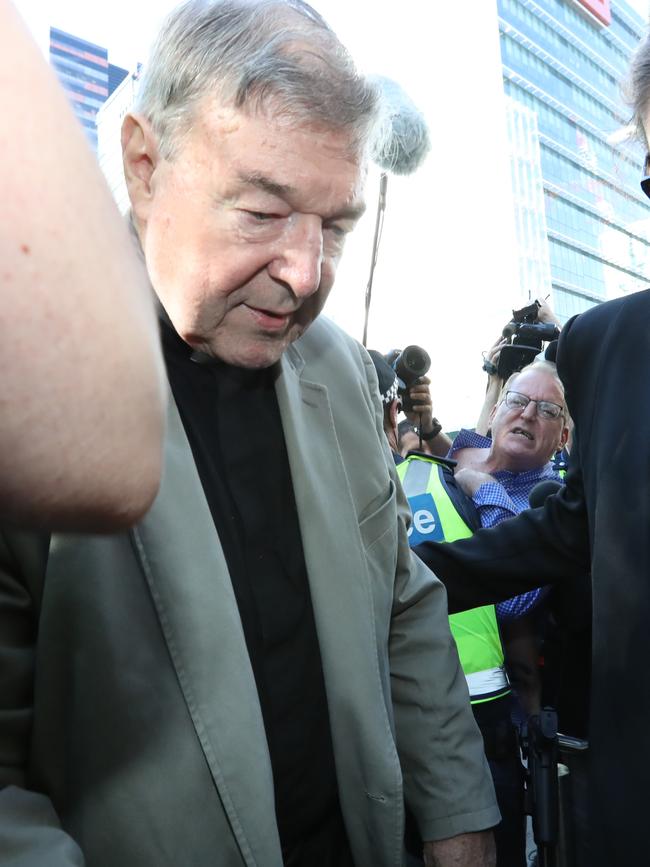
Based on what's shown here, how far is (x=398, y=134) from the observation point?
1679 millimetres

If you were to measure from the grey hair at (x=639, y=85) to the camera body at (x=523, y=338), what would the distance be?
2.55 meters

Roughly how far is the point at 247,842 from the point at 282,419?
2.28 ft

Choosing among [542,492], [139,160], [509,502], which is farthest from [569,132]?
[139,160]

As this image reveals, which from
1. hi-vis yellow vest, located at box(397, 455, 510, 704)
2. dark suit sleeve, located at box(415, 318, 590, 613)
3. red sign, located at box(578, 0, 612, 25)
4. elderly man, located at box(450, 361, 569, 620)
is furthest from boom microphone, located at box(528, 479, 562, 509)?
red sign, located at box(578, 0, 612, 25)

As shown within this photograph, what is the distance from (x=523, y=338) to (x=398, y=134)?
2.75 meters

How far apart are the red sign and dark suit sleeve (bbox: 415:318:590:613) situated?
83.6 meters

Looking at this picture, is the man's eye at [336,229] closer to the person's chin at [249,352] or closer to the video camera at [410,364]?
the person's chin at [249,352]

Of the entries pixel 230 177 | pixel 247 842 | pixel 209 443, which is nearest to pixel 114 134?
pixel 230 177

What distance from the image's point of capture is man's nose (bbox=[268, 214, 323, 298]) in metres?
1.08

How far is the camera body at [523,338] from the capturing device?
4.14 metres

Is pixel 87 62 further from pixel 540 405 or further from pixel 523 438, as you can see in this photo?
pixel 523 438

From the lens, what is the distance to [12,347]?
0.30 metres

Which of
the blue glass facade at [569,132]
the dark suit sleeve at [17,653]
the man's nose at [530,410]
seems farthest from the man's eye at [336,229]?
the blue glass facade at [569,132]

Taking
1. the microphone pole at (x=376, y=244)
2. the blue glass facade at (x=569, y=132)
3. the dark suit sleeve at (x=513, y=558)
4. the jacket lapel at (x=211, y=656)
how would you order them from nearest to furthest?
the jacket lapel at (x=211, y=656), the dark suit sleeve at (x=513, y=558), the microphone pole at (x=376, y=244), the blue glass facade at (x=569, y=132)
